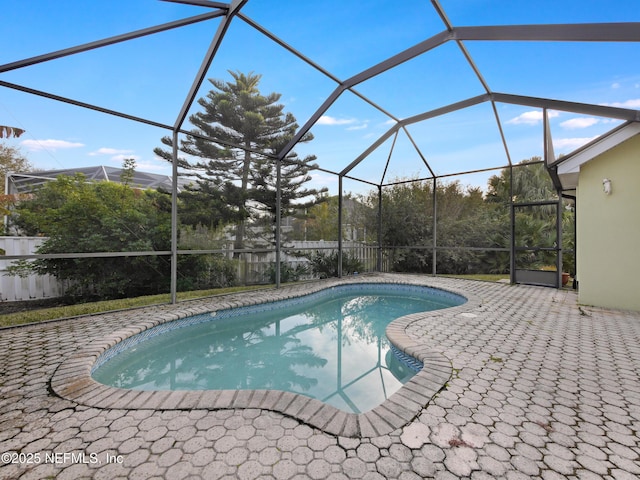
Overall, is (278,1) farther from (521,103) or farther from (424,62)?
(521,103)

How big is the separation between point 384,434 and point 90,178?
602 cm

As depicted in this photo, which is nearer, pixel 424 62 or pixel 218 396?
pixel 218 396

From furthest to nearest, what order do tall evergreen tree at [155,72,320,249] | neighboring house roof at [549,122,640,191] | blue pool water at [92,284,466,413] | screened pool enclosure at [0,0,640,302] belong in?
tall evergreen tree at [155,72,320,249], neighboring house roof at [549,122,640,191], screened pool enclosure at [0,0,640,302], blue pool water at [92,284,466,413]

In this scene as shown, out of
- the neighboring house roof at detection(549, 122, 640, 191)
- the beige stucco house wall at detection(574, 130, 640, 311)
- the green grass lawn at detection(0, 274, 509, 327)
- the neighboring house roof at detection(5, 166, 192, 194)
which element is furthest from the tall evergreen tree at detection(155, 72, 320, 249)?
the beige stucco house wall at detection(574, 130, 640, 311)

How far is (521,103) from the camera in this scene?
19.2 ft

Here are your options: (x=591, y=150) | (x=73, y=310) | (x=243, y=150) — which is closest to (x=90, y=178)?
(x=73, y=310)

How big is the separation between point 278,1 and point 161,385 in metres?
4.79

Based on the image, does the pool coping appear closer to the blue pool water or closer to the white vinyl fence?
the blue pool water

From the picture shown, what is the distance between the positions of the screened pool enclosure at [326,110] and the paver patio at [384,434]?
2.99 m

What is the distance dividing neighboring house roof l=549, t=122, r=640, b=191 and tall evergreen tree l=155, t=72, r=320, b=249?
528 centimetres

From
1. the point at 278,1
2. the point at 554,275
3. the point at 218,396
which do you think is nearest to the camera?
the point at 218,396

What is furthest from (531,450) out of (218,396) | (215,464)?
(218,396)

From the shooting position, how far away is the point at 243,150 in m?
7.38

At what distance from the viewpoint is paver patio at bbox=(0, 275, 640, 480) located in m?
1.58
